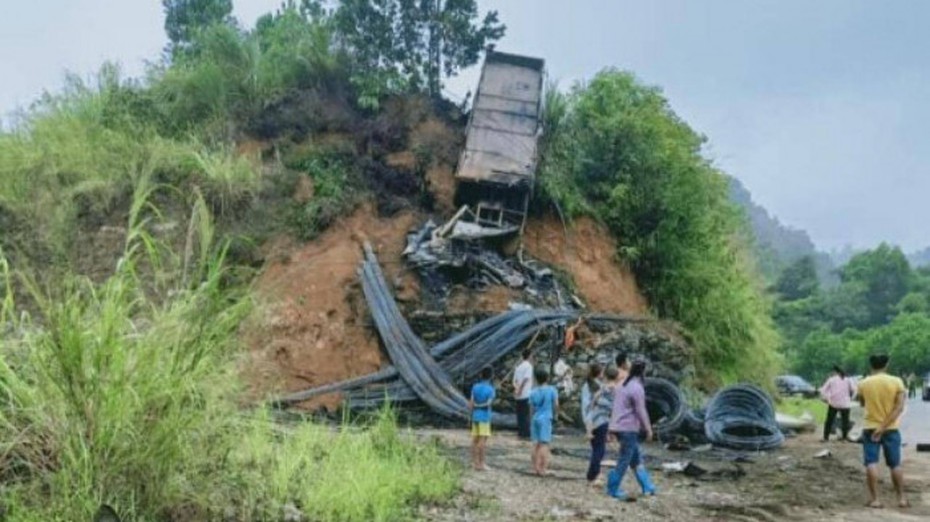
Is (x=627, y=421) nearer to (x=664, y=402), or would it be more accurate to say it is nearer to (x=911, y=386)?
(x=664, y=402)

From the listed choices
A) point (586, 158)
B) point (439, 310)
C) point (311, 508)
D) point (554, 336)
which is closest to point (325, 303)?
point (439, 310)

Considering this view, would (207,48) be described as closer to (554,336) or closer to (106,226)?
(106,226)

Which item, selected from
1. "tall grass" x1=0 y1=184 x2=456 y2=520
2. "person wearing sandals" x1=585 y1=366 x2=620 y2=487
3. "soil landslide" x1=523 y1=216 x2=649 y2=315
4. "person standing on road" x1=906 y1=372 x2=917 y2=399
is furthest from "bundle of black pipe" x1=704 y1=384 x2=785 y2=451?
"person standing on road" x1=906 y1=372 x2=917 y2=399

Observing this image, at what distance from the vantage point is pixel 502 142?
63.2 feet

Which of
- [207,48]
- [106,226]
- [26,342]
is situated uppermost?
[207,48]

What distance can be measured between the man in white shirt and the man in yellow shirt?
458 cm

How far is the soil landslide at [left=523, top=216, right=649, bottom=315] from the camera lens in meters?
18.4

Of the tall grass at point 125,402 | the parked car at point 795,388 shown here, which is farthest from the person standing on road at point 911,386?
the tall grass at point 125,402

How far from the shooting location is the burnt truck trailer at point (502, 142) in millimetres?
18562

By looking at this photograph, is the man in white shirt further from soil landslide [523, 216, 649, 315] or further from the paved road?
the paved road

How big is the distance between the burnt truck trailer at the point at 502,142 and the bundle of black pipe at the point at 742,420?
575cm

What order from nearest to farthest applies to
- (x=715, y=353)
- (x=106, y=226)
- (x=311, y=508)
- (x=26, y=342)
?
(x=26, y=342) < (x=311, y=508) < (x=106, y=226) < (x=715, y=353)

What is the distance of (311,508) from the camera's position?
5742 mm

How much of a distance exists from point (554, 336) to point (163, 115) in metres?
11.1
